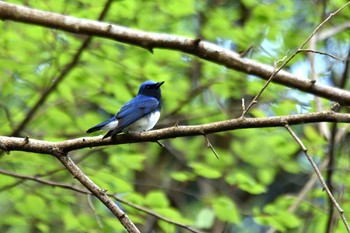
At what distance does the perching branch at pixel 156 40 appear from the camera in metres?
4.97

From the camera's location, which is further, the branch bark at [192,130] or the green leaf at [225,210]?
the green leaf at [225,210]

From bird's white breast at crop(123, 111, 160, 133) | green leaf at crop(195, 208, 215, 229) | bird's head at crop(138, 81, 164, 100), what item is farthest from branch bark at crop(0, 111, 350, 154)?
green leaf at crop(195, 208, 215, 229)

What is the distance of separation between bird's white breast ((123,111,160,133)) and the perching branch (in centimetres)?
53

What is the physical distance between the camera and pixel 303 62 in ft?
26.7

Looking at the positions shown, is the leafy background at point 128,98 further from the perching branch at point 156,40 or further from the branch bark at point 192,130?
A: the branch bark at point 192,130

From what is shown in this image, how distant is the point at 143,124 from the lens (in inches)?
191

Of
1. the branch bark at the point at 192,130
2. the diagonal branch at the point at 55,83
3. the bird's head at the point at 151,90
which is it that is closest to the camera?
the branch bark at the point at 192,130

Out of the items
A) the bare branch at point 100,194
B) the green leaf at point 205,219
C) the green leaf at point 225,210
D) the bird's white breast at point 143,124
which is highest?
the bird's white breast at point 143,124

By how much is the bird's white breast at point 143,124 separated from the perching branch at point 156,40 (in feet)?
1.74

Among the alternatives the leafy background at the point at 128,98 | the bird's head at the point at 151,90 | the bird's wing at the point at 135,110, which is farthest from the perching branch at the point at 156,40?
the leafy background at the point at 128,98

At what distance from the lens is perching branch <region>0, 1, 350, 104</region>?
4.97 meters

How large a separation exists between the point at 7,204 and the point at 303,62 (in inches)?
183

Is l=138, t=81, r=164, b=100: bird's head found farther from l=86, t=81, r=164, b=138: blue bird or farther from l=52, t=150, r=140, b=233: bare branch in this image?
l=52, t=150, r=140, b=233: bare branch

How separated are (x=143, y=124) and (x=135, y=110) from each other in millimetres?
120
